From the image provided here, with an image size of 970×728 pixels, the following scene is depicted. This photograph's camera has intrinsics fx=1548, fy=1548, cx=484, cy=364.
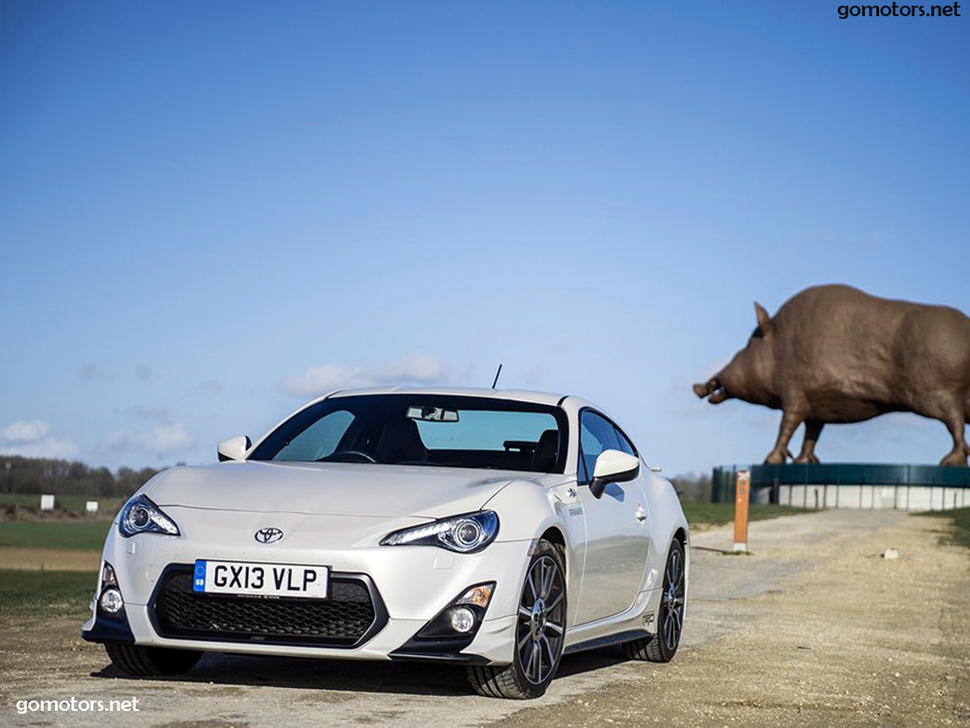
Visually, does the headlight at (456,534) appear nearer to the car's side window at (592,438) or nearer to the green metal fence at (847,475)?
the car's side window at (592,438)

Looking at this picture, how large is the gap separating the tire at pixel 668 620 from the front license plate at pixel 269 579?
308 cm

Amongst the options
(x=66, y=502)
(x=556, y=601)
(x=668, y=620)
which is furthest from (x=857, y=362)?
(x=556, y=601)

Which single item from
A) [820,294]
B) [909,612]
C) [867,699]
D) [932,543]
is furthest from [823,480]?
[867,699]

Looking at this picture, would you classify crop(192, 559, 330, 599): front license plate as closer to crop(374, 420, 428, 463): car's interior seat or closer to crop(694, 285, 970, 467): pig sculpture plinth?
crop(374, 420, 428, 463): car's interior seat

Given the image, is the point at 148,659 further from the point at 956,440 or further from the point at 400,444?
the point at 956,440

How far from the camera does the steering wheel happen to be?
8203mm

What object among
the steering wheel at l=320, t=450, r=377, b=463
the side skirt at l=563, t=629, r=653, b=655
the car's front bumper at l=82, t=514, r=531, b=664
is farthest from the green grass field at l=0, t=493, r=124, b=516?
the car's front bumper at l=82, t=514, r=531, b=664

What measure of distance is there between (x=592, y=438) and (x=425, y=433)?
40.8 inches

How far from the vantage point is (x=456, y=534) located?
684cm

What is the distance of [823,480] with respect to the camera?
68.1 meters

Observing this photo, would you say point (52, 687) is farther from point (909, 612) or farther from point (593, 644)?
point (909, 612)

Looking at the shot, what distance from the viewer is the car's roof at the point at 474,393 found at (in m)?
8.77

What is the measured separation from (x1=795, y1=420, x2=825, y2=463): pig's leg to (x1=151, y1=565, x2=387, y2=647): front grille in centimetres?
6313

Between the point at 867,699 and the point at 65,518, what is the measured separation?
66.7m
